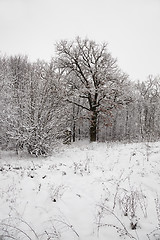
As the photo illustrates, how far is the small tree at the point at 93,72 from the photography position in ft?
46.6

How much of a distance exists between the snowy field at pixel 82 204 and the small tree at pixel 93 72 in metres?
9.33

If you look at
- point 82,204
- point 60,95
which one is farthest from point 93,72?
point 82,204

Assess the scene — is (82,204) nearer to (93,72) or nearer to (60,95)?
(60,95)

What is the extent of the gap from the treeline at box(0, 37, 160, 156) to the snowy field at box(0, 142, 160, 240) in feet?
13.7

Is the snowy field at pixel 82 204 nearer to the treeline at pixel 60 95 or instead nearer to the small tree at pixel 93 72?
the treeline at pixel 60 95

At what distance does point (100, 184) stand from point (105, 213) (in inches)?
56.0

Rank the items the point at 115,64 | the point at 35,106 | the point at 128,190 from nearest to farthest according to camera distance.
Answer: the point at 128,190 → the point at 35,106 → the point at 115,64

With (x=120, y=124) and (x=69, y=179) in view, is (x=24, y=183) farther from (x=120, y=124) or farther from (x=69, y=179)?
(x=120, y=124)

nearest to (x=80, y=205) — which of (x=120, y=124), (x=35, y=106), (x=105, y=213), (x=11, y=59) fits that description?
(x=105, y=213)

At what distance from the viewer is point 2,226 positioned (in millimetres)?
2877

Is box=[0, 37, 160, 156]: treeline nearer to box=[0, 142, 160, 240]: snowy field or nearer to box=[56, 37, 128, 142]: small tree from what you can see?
box=[56, 37, 128, 142]: small tree

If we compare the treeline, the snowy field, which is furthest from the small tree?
the snowy field

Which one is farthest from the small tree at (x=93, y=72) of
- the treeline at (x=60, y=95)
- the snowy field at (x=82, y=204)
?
the snowy field at (x=82, y=204)

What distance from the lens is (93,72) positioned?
14.5 m
